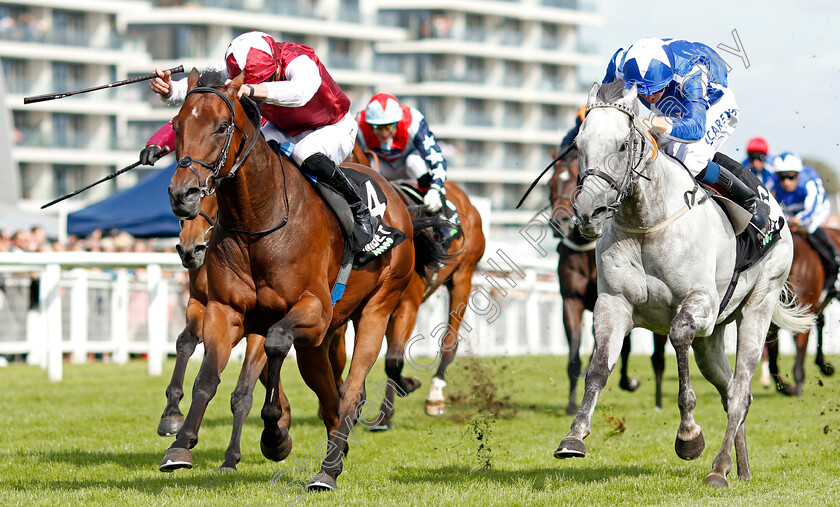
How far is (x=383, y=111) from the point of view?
786 cm

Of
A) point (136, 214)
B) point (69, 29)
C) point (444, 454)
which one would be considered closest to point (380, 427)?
point (444, 454)

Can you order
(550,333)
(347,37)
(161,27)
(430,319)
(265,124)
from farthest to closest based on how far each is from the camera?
(347,37) → (161,27) → (550,333) → (430,319) → (265,124)

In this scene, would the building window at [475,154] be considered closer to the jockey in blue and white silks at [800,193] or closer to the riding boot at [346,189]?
the jockey in blue and white silks at [800,193]

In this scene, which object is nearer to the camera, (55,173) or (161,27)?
(55,173)

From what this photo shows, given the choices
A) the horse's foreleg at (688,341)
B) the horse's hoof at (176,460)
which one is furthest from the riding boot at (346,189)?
the horse's foreleg at (688,341)

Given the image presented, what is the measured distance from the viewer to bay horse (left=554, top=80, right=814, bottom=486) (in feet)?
15.2

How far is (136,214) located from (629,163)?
32.8 ft

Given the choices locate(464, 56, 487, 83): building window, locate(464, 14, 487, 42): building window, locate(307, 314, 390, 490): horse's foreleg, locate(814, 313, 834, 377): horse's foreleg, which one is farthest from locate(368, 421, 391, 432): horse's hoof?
locate(464, 14, 487, 42): building window

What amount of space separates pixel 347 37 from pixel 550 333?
51730mm

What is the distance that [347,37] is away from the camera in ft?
212

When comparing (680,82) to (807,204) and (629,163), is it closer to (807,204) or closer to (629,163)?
(629,163)

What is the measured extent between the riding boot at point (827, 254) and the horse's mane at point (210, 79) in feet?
23.8

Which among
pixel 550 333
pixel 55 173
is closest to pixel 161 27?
pixel 55 173

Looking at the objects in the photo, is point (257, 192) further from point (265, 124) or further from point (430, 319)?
point (430, 319)
